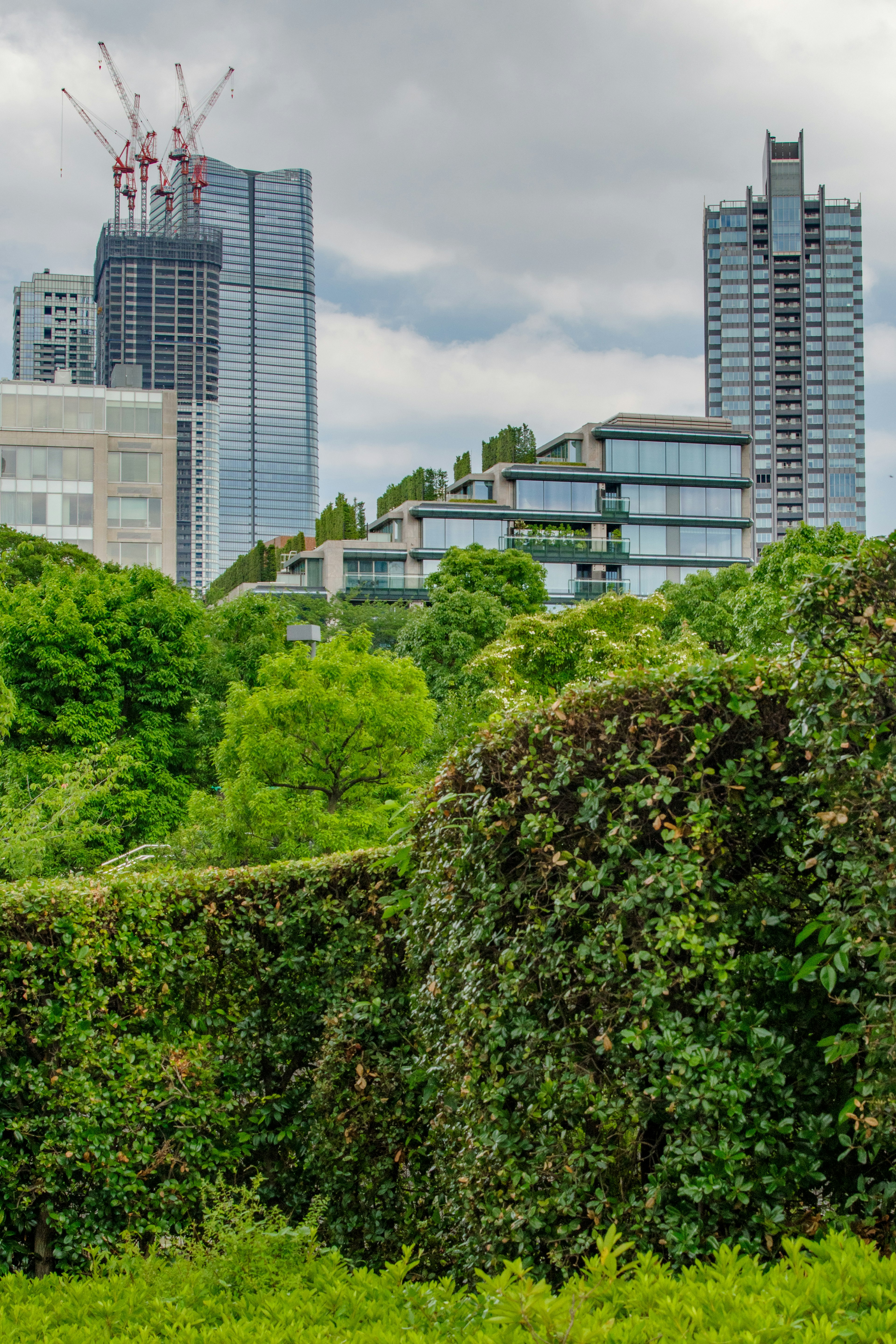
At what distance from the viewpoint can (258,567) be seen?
101 metres

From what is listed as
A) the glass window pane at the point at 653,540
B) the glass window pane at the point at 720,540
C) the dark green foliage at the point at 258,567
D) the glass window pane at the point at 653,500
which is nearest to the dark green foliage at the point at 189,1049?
the glass window pane at the point at 653,540

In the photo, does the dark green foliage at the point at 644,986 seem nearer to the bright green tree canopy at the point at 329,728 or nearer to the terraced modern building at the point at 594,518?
the bright green tree canopy at the point at 329,728

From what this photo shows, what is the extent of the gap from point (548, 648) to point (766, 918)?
2317 centimetres

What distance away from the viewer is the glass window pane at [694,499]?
82.1m

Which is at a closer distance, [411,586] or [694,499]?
[411,586]

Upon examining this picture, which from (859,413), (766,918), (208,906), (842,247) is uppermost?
(842,247)

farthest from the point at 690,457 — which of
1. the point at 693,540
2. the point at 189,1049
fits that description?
the point at 189,1049

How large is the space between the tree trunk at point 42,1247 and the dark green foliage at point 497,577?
38.9 m

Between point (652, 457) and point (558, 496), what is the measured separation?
7878 mm

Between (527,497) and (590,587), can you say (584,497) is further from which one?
(590,587)

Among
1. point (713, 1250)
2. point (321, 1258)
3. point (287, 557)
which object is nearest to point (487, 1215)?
point (321, 1258)

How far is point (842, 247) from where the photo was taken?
181 meters

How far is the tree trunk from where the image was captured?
648 centimetres

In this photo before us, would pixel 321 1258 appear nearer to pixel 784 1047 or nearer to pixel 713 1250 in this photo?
pixel 713 1250
